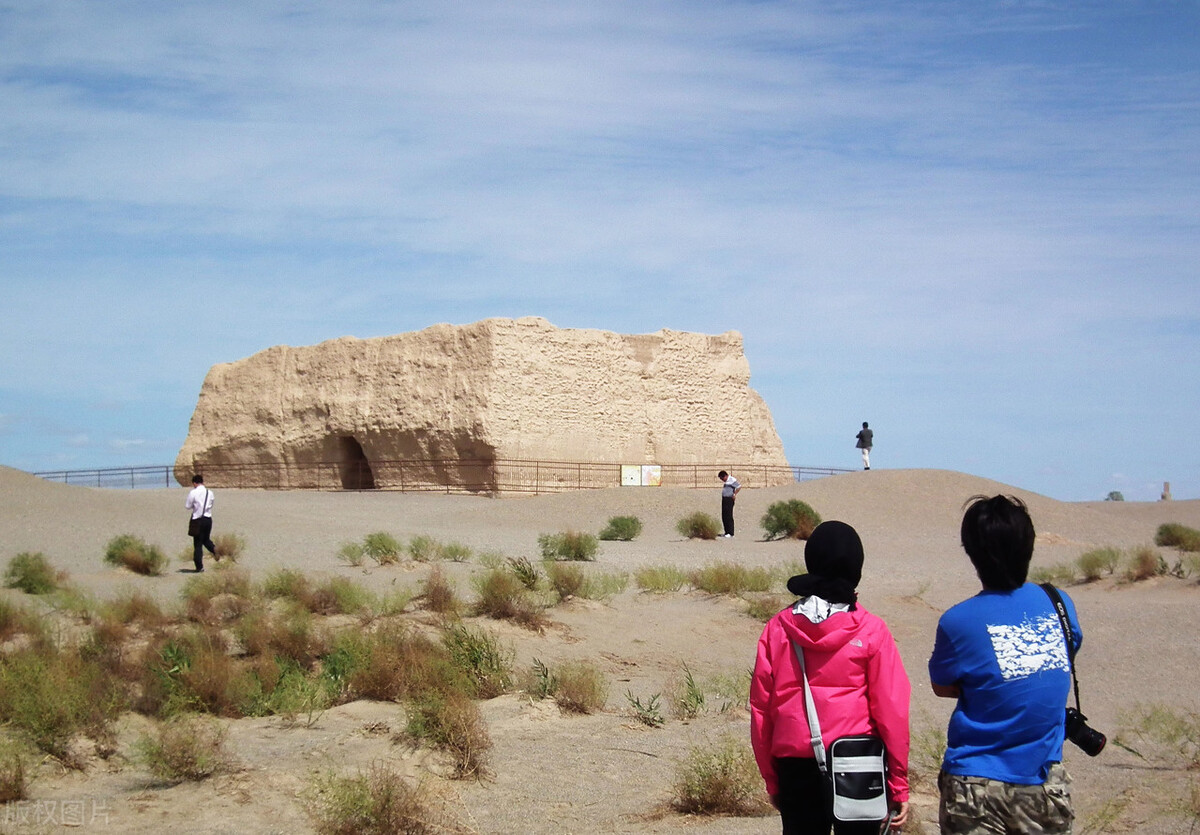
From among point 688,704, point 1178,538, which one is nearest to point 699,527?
point 1178,538

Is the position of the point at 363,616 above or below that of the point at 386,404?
Result: below

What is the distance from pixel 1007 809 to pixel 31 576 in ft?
47.5

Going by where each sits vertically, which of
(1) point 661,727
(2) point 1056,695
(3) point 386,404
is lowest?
(1) point 661,727

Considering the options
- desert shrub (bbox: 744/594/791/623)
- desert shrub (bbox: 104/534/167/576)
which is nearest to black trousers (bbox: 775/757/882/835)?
desert shrub (bbox: 744/594/791/623)

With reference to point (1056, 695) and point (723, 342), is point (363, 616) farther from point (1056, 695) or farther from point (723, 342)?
point (723, 342)

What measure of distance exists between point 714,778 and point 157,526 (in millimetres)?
18497

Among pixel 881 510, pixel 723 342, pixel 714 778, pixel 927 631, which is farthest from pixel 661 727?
pixel 723 342

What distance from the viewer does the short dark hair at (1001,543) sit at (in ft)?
12.9

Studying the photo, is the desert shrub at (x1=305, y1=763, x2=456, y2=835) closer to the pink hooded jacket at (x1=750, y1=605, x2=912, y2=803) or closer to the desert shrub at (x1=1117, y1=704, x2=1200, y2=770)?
the pink hooded jacket at (x1=750, y1=605, x2=912, y2=803)

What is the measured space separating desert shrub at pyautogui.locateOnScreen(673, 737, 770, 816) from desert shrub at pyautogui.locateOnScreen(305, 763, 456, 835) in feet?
4.72

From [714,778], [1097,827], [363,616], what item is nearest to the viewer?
[1097,827]

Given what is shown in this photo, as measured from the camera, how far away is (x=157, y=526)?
74.5 ft

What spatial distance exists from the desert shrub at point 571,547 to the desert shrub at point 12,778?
13.4 metres

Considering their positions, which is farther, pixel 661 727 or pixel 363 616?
pixel 363 616
